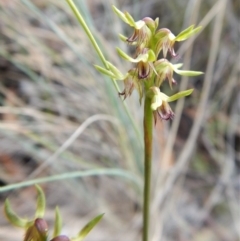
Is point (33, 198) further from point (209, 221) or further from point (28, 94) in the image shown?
point (209, 221)

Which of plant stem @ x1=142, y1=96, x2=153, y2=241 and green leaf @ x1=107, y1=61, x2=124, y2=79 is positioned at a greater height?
green leaf @ x1=107, y1=61, x2=124, y2=79

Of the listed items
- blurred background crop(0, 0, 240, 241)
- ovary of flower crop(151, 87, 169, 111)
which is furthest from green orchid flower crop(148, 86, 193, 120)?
blurred background crop(0, 0, 240, 241)

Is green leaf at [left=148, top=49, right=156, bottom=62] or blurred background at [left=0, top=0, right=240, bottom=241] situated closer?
green leaf at [left=148, top=49, right=156, bottom=62]

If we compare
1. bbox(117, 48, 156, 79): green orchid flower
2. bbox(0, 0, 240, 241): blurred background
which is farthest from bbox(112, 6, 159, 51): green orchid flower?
bbox(0, 0, 240, 241): blurred background

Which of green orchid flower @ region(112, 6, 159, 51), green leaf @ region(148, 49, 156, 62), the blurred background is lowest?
the blurred background

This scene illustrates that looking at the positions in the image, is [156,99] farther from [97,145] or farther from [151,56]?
[97,145]

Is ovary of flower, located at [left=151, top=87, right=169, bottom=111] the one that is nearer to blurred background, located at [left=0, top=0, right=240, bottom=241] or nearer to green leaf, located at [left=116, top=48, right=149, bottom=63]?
green leaf, located at [left=116, top=48, right=149, bottom=63]

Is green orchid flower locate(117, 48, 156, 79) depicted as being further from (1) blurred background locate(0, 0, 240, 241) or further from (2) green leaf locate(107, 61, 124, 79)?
(1) blurred background locate(0, 0, 240, 241)

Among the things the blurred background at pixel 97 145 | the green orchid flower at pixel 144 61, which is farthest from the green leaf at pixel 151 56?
the blurred background at pixel 97 145

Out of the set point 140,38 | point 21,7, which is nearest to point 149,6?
point 21,7
